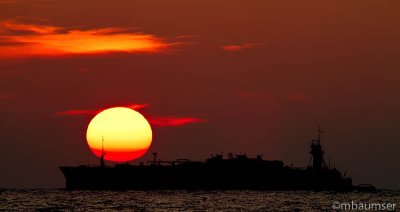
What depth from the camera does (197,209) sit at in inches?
4060

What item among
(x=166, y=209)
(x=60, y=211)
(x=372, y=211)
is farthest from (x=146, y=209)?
(x=372, y=211)

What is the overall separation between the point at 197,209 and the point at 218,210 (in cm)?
257

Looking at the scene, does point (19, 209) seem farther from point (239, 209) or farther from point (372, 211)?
point (372, 211)

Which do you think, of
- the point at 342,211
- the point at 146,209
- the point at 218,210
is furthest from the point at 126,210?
the point at 342,211

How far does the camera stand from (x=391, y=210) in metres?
108

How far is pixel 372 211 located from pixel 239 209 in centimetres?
1598

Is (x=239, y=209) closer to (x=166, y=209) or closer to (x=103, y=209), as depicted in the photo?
(x=166, y=209)

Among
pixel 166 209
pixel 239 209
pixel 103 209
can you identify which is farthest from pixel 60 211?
pixel 239 209

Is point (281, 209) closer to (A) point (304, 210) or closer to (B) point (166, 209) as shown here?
(A) point (304, 210)

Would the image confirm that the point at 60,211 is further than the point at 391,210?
No

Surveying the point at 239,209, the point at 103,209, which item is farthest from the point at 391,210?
the point at 103,209

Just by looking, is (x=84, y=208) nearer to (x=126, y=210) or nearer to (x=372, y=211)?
(x=126, y=210)

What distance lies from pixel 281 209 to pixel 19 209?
31.4 m

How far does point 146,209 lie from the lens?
10319 centimetres
